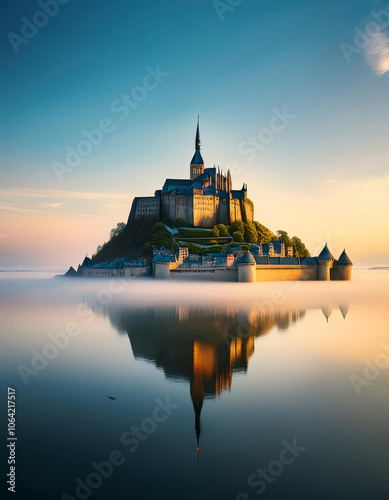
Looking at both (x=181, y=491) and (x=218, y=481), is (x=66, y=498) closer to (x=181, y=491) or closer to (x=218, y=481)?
(x=181, y=491)

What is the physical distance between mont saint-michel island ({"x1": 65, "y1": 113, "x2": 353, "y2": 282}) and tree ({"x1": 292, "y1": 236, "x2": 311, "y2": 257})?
84mm

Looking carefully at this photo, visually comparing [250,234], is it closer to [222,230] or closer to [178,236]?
[222,230]

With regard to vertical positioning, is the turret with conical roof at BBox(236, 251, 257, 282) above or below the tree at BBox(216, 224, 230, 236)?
below

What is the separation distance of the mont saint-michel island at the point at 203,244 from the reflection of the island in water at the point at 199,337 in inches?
1009

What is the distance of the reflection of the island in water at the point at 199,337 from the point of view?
A: 8.37m

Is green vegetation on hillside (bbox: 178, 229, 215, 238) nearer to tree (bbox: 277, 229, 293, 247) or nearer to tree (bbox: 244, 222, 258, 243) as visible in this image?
tree (bbox: 244, 222, 258, 243)

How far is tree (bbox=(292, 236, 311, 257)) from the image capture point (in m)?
63.3

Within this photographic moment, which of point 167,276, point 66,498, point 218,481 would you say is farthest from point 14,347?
point 167,276

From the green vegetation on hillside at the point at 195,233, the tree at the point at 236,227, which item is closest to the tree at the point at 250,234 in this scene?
the tree at the point at 236,227

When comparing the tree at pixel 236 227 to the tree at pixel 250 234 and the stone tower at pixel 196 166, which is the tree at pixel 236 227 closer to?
the tree at pixel 250 234

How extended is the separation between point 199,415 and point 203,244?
49.7m

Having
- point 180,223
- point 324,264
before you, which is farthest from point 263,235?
point 180,223

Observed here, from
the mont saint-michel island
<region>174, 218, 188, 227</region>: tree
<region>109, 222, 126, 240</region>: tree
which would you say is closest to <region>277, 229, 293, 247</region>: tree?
the mont saint-michel island

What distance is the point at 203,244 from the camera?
5594 cm
